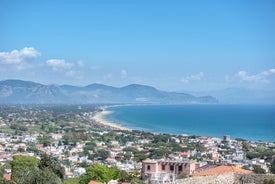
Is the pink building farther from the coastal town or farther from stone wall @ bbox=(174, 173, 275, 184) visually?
stone wall @ bbox=(174, 173, 275, 184)

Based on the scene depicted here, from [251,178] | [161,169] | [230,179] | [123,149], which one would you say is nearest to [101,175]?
[161,169]

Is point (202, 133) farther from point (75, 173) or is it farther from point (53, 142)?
point (75, 173)

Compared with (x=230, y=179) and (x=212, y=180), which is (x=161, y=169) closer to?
(x=230, y=179)

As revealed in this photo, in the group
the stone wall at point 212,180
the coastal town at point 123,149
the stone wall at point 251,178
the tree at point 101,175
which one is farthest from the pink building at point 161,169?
the stone wall at point 212,180

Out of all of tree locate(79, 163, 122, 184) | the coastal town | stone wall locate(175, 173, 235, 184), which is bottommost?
the coastal town

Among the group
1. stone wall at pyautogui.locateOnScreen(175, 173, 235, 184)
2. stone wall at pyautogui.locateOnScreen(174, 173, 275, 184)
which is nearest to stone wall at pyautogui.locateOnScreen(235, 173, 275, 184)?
stone wall at pyautogui.locateOnScreen(174, 173, 275, 184)

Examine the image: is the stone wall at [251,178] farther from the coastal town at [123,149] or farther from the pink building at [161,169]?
the coastal town at [123,149]

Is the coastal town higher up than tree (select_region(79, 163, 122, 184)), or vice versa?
tree (select_region(79, 163, 122, 184))

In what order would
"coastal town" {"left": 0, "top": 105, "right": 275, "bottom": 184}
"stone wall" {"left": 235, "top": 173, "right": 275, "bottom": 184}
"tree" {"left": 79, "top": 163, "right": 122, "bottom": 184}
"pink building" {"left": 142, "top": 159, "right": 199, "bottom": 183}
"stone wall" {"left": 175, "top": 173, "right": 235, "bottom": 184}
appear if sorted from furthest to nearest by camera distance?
"coastal town" {"left": 0, "top": 105, "right": 275, "bottom": 184} → "pink building" {"left": 142, "top": 159, "right": 199, "bottom": 183} → "tree" {"left": 79, "top": 163, "right": 122, "bottom": 184} → "stone wall" {"left": 235, "top": 173, "right": 275, "bottom": 184} → "stone wall" {"left": 175, "top": 173, "right": 235, "bottom": 184}

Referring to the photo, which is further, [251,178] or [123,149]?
[123,149]
